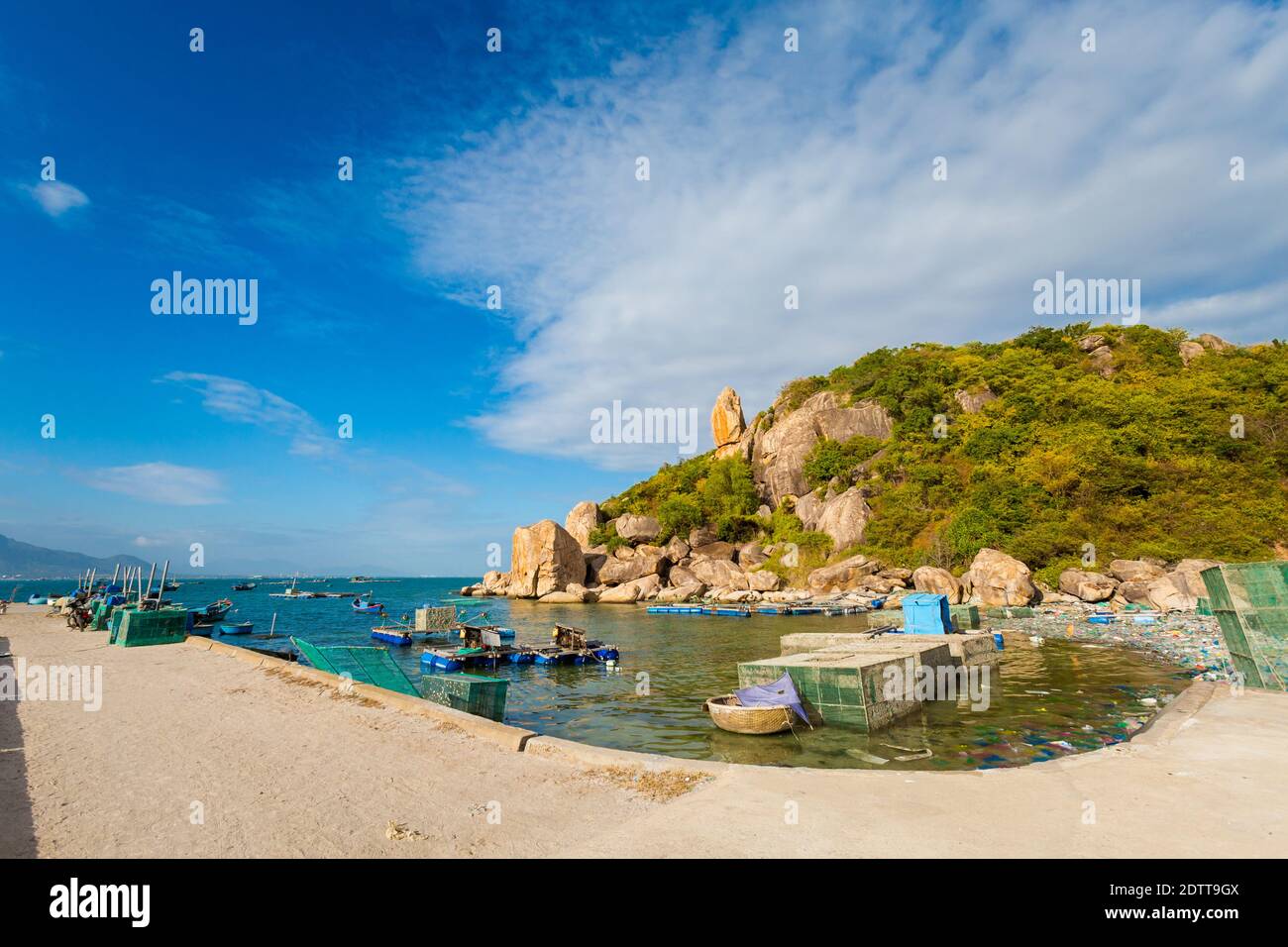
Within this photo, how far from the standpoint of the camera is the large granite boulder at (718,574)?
67.4m

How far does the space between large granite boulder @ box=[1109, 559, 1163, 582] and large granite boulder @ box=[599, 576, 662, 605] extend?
42.5 m

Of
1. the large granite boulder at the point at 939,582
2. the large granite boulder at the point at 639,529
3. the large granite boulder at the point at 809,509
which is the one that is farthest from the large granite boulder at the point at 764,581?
the large granite boulder at the point at 639,529


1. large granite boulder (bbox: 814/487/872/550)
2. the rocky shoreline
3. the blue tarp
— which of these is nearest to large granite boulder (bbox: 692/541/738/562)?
the rocky shoreline

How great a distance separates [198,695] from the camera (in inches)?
627

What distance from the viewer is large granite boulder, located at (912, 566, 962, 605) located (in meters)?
48.0

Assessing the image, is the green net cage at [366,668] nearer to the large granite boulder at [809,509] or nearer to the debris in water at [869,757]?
the debris in water at [869,757]

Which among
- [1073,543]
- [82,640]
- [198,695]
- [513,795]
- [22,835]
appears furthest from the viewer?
[1073,543]

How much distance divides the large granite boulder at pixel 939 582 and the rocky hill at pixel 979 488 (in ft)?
0.54

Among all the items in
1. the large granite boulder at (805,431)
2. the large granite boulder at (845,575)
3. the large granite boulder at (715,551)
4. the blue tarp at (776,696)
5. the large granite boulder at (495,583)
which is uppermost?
the large granite boulder at (805,431)

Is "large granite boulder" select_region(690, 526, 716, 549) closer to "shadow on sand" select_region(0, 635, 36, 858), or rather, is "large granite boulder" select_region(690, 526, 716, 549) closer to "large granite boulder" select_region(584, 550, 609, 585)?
"large granite boulder" select_region(584, 550, 609, 585)

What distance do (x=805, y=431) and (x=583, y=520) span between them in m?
35.2
